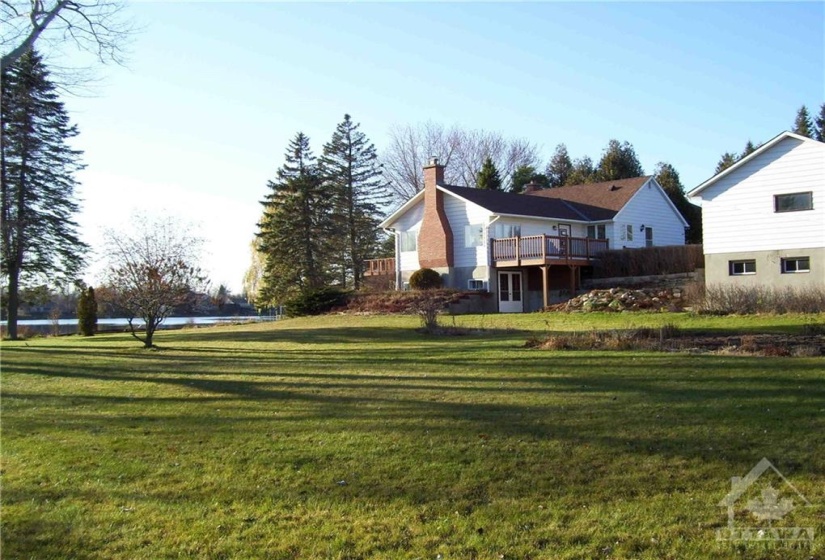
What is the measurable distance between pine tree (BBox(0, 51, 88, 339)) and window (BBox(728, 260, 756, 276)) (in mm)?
32987

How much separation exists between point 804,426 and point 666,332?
8.27 metres

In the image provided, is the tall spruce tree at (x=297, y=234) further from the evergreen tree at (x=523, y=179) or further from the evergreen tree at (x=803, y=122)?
the evergreen tree at (x=803, y=122)

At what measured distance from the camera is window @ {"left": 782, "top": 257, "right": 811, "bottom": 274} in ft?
88.4

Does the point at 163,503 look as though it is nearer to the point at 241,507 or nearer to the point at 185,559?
the point at 241,507

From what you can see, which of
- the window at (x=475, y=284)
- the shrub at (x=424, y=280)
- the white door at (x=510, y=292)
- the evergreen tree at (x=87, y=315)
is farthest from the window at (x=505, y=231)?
the evergreen tree at (x=87, y=315)

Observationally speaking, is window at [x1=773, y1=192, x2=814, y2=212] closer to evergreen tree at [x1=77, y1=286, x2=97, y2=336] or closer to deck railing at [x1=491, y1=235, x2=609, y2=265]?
deck railing at [x1=491, y1=235, x2=609, y2=265]

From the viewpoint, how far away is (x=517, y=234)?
38.4 meters

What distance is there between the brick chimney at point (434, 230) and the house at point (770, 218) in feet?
43.4

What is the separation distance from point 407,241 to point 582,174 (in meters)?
24.2

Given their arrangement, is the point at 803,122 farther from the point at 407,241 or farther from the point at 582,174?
the point at 407,241

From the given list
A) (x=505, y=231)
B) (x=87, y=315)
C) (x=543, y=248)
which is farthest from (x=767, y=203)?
(x=87, y=315)

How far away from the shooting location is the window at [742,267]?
28359mm

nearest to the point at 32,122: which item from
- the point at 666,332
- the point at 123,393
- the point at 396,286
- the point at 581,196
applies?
the point at 396,286

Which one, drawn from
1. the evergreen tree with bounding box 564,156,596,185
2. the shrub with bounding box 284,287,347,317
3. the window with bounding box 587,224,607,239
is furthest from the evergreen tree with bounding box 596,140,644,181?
the shrub with bounding box 284,287,347,317
